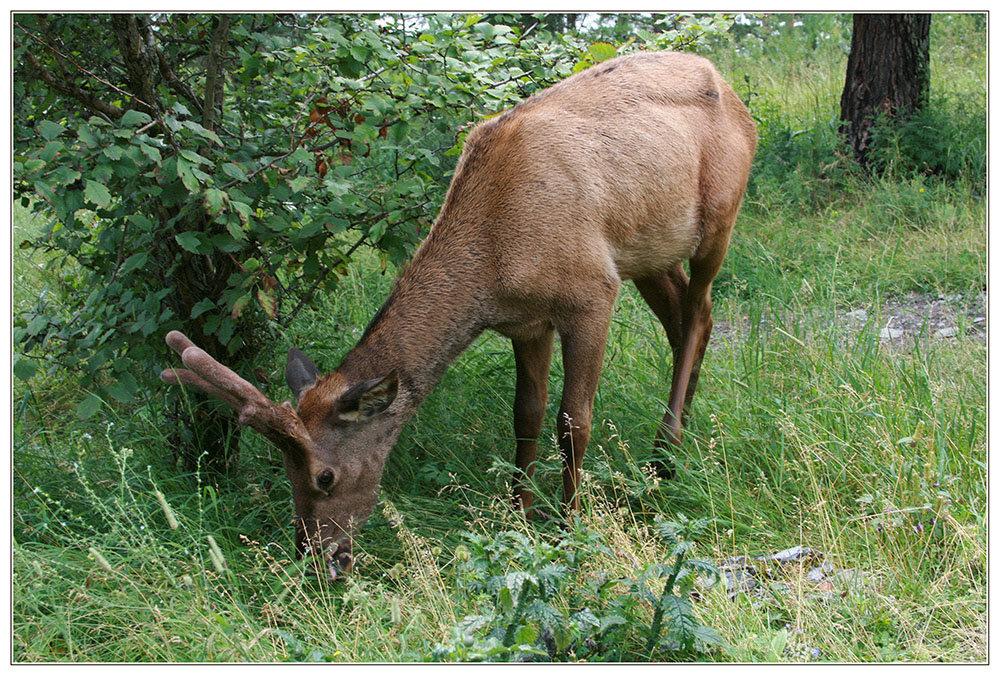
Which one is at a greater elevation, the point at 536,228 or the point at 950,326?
the point at 536,228

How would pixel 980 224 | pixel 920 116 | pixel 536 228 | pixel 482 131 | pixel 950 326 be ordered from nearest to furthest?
pixel 536 228
pixel 482 131
pixel 950 326
pixel 980 224
pixel 920 116

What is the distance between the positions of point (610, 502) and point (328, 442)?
140cm

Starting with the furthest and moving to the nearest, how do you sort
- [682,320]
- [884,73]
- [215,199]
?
[884,73], [682,320], [215,199]

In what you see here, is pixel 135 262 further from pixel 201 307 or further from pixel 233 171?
pixel 233 171

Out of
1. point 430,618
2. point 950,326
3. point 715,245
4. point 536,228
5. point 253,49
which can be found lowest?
point 950,326

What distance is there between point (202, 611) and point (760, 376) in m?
3.21

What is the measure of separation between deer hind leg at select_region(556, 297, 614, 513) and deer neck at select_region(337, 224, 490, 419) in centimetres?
46

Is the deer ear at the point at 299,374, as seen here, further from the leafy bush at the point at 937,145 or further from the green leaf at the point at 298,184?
the leafy bush at the point at 937,145

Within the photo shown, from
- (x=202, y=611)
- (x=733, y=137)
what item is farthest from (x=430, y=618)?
(x=733, y=137)

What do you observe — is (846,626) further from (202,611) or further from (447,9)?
(447,9)

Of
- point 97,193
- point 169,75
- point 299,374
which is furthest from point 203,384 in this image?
point 169,75

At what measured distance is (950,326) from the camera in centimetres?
662

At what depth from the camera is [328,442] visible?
4.36 meters

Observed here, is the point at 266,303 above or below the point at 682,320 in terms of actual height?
above
